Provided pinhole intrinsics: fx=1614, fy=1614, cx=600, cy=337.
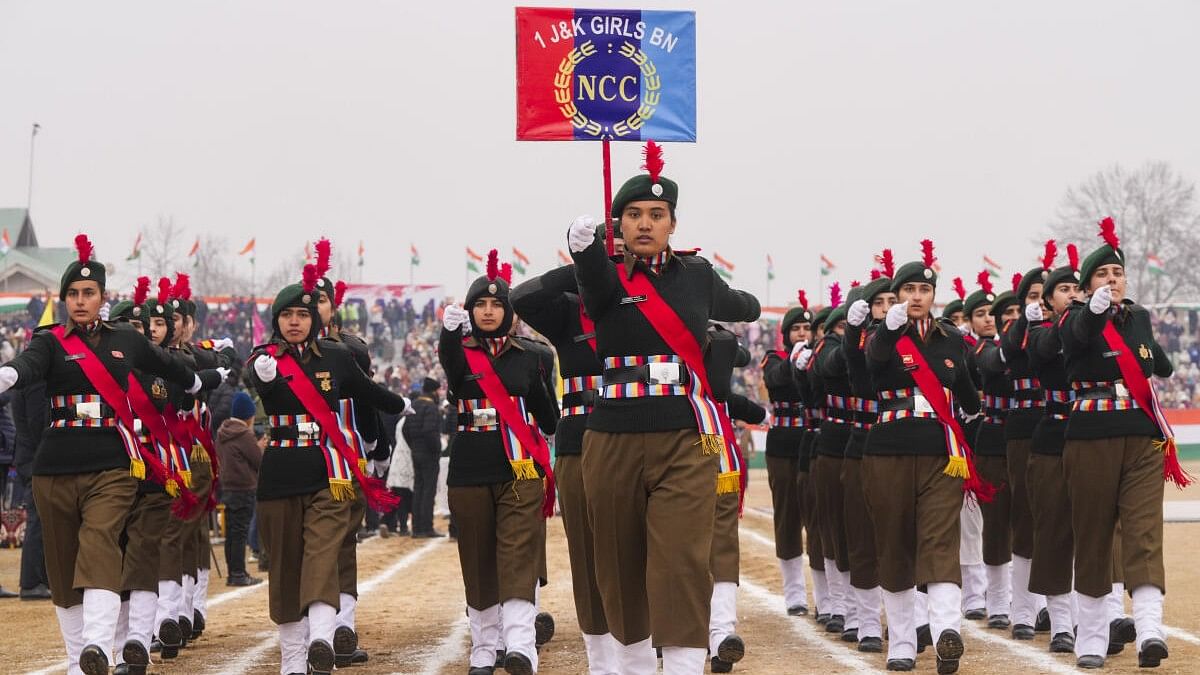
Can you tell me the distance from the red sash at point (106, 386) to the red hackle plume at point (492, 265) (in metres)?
2.33

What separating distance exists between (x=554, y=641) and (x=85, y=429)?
3859 millimetres

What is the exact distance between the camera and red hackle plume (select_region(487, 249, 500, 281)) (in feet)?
32.6

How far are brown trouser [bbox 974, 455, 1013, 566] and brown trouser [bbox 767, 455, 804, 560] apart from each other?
1.48 m

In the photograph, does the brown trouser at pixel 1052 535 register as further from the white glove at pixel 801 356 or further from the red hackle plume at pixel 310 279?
the red hackle plume at pixel 310 279

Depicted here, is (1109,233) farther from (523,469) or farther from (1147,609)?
(523,469)

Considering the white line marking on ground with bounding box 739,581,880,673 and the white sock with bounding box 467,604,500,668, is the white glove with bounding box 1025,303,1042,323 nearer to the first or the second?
the white line marking on ground with bounding box 739,581,880,673

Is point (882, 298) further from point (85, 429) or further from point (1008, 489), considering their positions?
point (85, 429)

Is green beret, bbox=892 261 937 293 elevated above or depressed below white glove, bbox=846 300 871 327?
above

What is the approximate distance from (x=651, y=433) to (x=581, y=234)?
875 mm

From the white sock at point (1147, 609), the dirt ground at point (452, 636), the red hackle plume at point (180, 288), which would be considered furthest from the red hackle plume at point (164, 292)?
the white sock at point (1147, 609)

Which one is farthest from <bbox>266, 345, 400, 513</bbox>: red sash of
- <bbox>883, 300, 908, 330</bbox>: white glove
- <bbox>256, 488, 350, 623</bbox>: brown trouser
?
<bbox>883, 300, 908, 330</bbox>: white glove

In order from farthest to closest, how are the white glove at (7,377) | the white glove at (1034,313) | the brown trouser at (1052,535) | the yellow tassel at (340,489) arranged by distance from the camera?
the white glove at (1034,313), the brown trouser at (1052,535), the yellow tassel at (340,489), the white glove at (7,377)

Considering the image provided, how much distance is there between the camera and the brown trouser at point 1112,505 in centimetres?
973

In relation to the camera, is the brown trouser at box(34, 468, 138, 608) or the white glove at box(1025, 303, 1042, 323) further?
the white glove at box(1025, 303, 1042, 323)
